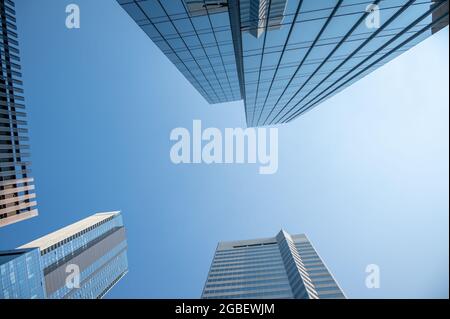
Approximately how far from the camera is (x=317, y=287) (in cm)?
10156

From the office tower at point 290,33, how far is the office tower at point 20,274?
84787mm

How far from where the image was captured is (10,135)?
72.2 meters

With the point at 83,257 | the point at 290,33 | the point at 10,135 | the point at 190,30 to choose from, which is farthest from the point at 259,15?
the point at 83,257

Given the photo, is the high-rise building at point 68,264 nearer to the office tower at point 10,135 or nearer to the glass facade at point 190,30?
the office tower at point 10,135

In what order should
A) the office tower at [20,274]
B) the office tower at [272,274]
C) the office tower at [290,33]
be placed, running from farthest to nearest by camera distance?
the office tower at [272,274], the office tower at [20,274], the office tower at [290,33]

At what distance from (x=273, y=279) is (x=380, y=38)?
112m

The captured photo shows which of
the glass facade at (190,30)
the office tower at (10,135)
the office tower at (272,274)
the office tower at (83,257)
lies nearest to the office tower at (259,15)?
the glass facade at (190,30)

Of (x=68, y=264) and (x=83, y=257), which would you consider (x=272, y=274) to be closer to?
(x=83, y=257)

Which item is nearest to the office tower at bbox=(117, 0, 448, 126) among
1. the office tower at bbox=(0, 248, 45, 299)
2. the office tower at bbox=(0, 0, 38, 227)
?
the office tower at bbox=(0, 0, 38, 227)

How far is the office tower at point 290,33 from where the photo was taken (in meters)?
14.6

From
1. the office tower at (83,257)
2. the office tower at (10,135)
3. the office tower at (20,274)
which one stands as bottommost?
the office tower at (83,257)

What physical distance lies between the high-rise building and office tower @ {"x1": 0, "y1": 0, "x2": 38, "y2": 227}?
69.9ft

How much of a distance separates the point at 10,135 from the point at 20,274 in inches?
1710
